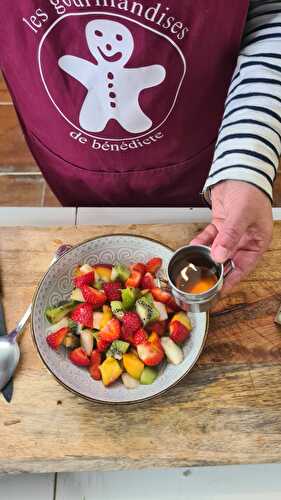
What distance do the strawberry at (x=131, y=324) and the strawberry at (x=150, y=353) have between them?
0.08 ft

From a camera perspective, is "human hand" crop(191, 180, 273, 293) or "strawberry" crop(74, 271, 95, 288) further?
"strawberry" crop(74, 271, 95, 288)

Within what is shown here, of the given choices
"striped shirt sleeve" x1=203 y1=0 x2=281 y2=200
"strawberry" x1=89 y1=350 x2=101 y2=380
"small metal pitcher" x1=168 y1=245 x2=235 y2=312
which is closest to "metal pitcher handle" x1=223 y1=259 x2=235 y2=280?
"small metal pitcher" x1=168 y1=245 x2=235 y2=312

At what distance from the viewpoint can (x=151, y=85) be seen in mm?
821

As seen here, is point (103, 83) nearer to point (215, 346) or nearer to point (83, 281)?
point (83, 281)

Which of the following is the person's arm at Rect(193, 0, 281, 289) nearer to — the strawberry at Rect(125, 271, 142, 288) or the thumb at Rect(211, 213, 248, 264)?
the thumb at Rect(211, 213, 248, 264)

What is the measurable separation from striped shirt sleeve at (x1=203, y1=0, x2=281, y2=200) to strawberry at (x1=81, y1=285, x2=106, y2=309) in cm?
23

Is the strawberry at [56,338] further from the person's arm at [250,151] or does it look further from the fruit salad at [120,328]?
the person's arm at [250,151]

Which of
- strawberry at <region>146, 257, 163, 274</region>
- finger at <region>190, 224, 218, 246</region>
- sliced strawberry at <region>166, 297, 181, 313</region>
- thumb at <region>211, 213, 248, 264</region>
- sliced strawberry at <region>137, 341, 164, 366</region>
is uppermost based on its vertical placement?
thumb at <region>211, 213, 248, 264</region>

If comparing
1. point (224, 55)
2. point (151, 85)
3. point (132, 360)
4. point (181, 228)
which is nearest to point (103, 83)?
point (151, 85)

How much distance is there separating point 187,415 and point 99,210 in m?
0.40

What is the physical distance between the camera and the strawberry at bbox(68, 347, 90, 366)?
81 cm

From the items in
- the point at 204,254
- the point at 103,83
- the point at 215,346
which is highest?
the point at 103,83

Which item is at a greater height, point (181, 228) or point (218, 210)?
point (218, 210)

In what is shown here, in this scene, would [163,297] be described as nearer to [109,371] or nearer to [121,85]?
[109,371]
